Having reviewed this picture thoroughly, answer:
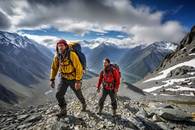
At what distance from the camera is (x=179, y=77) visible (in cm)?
9769

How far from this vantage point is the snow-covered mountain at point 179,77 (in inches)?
3152

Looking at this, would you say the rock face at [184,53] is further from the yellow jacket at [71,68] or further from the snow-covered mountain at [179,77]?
the yellow jacket at [71,68]

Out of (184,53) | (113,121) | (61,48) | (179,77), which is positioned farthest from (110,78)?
(184,53)

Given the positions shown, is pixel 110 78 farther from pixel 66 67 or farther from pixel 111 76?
pixel 66 67

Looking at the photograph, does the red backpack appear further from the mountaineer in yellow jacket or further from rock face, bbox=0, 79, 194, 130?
rock face, bbox=0, 79, 194, 130

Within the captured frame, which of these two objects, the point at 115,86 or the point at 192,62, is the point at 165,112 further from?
the point at 192,62

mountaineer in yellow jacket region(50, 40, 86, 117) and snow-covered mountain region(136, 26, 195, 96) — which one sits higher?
snow-covered mountain region(136, 26, 195, 96)

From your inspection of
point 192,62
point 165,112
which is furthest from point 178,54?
point 165,112

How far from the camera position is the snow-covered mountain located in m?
80.1

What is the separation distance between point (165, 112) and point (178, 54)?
5314 inches

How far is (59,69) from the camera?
1230 centimetres

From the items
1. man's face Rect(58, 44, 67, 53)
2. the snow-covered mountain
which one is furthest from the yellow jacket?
the snow-covered mountain

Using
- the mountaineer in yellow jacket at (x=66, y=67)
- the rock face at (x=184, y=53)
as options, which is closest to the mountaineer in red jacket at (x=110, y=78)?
the mountaineer in yellow jacket at (x=66, y=67)

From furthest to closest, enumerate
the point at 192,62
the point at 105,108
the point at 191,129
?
the point at 192,62, the point at 105,108, the point at 191,129
